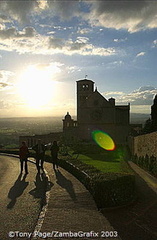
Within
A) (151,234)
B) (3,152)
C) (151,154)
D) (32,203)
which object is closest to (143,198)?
(151,234)

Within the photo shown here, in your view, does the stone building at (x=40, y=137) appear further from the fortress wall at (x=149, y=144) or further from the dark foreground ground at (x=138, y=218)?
the dark foreground ground at (x=138, y=218)

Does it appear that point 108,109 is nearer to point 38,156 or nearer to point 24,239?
point 38,156

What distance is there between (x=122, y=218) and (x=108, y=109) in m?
38.2

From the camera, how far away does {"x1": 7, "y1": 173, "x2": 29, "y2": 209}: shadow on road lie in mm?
7809

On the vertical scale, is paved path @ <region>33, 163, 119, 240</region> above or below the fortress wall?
below

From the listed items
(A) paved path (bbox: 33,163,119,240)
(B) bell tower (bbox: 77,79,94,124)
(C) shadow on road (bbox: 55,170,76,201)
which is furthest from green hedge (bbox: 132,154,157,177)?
(B) bell tower (bbox: 77,79,94,124)

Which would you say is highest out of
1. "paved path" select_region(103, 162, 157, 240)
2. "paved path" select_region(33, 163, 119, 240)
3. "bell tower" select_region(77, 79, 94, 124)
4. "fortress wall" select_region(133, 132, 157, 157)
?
"bell tower" select_region(77, 79, 94, 124)

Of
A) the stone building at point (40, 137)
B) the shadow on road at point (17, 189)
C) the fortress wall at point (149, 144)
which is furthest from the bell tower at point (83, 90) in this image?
the shadow on road at point (17, 189)

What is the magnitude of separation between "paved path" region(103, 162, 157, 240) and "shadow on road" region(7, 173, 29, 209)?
3.14 meters

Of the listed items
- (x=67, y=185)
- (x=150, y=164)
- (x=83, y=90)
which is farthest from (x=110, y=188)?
(x=83, y=90)

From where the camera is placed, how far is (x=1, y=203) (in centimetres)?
768

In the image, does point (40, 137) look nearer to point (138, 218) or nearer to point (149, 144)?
point (149, 144)

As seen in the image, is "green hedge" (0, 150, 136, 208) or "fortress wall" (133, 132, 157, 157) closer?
"green hedge" (0, 150, 136, 208)

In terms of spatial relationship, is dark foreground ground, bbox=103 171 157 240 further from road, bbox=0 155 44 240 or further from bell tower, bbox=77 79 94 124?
bell tower, bbox=77 79 94 124
